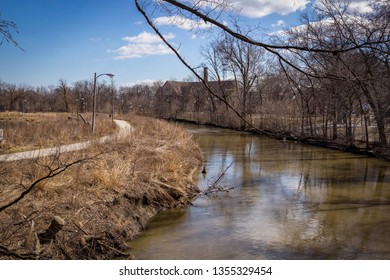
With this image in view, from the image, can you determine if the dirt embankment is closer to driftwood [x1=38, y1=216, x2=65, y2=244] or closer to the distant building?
driftwood [x1=38, y1=216, x2=65, y2=244]

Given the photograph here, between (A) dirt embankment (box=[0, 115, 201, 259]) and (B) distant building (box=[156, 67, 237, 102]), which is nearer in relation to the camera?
(A) dirt embankment (box=[0, 115, 201, 259])

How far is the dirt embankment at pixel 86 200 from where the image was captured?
5.38 m

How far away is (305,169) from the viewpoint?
49.1 feet

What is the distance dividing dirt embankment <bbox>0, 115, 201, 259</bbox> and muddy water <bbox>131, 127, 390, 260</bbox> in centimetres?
57

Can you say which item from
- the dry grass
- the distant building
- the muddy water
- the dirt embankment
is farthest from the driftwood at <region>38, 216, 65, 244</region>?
the distant building

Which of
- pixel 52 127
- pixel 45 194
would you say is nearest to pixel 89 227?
pixel 45 194

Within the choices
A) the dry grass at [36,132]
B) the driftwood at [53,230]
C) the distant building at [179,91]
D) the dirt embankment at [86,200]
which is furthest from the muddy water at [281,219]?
the distant building at [179,91]

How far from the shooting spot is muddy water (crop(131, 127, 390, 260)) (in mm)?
6598

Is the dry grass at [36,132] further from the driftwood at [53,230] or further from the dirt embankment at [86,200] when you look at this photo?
the driftwood at [53,230]

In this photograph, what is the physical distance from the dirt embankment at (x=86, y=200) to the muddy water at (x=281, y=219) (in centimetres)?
57

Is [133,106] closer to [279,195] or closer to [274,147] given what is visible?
[274,147]

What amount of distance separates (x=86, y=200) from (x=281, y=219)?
166 inches

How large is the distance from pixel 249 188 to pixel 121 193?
4.43 meters

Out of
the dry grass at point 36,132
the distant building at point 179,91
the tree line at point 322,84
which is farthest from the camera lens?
the distant building at point 179,91
